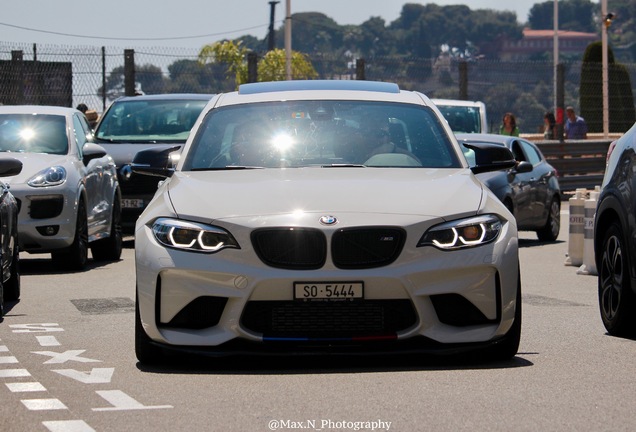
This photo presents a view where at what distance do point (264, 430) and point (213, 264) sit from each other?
1.72m

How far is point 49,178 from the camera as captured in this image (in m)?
15.6

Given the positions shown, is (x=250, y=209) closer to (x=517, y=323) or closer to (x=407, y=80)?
(x=517, y=323)

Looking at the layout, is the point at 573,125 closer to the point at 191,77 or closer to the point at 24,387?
the point at 191,77

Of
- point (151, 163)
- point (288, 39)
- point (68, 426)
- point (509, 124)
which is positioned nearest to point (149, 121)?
point (509, 124)

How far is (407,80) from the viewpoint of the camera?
3291 centimetres

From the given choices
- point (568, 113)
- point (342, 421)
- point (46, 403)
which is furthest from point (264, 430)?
point (568, 113)

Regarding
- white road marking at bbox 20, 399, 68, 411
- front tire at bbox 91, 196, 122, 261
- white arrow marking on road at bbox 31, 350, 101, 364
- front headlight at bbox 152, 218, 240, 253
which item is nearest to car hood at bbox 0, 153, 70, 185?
front tire at bbox 91, 196, 122, 261

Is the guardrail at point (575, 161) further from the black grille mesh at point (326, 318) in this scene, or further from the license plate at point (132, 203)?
the black grille mesh at point (326, 318)

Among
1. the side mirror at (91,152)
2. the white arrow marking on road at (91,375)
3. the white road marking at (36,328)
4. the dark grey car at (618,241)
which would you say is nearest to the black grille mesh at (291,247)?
the white arrow marking on road at (91,375)

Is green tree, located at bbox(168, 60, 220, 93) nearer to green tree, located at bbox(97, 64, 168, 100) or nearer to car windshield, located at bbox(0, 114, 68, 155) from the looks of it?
green tree, located at bbox(97, 64, 168, 100)

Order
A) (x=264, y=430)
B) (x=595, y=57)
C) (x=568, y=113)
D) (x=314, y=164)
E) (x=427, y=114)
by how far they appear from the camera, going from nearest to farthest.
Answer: (x=264, y=430) < (x=314, y=164) < (x=427, y=114) < (x=568, y=113) < (x=595, y=57)

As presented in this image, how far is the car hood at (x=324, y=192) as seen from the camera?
8133 mm

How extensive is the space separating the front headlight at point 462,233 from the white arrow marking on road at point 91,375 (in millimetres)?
1742

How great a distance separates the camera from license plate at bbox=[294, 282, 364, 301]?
7973 mm
